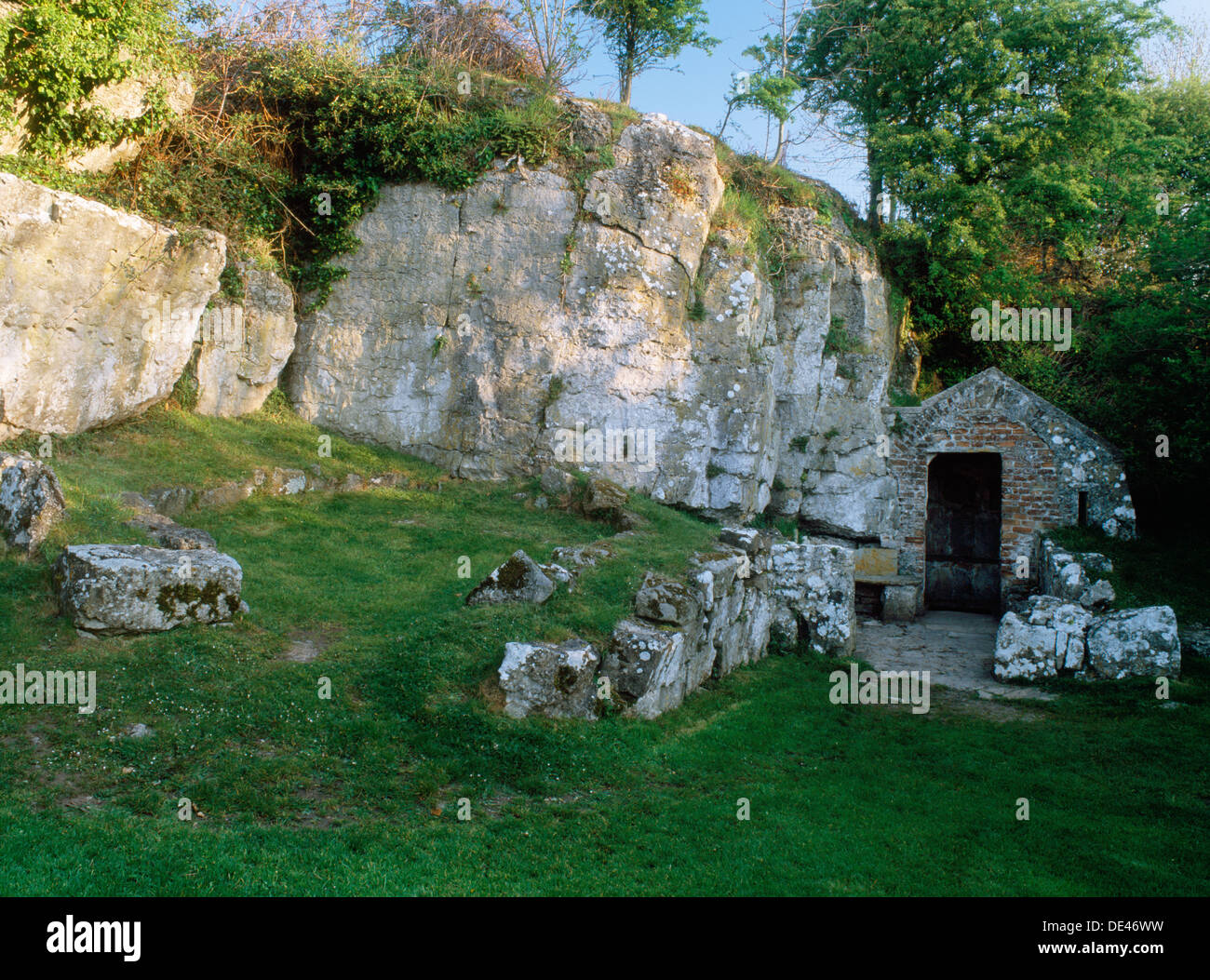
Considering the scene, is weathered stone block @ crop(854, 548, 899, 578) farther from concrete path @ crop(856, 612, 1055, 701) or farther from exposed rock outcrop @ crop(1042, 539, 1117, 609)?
exposed rock outcrop @ crop(1042, 539, 1117, 609)

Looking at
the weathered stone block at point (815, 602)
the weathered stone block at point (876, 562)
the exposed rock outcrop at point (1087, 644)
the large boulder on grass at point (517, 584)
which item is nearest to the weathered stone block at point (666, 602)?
the large boulder on grass at point (517, 584)

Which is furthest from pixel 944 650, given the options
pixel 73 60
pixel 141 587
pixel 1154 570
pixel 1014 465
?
pixel 73 60

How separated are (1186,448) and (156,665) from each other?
16.4 m

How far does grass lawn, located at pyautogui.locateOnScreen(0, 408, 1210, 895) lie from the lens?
6.07 metres

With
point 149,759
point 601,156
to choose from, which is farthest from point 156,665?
point 601,156

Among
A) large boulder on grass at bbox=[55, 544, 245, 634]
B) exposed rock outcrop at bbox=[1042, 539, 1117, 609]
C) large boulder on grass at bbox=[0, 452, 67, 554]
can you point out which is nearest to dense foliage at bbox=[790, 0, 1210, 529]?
exposed rock outcrop at bbox=[1042, 539, 1117, 609]

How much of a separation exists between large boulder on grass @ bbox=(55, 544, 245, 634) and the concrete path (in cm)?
962

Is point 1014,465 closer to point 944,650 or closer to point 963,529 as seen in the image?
point 963,529

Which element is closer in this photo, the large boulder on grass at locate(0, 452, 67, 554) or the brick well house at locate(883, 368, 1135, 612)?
the large boulder on grass at locate(0, 452, 67, 554)

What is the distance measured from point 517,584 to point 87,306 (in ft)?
27.5

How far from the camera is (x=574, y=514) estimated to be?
15633 mm

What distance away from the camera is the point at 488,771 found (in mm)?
7742

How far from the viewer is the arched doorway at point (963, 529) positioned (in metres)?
20.7

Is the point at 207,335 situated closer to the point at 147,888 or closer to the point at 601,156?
the point at 601,156
